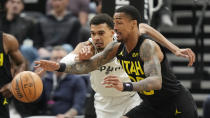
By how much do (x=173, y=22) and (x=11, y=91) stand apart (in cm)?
396

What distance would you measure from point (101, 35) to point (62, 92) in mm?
2440

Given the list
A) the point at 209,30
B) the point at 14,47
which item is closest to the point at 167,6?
the point at 209,30

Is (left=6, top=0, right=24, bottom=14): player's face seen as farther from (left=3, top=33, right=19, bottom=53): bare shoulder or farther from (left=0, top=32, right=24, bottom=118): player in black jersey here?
(left=3, top=33, right=19, bottom=53): bare shoulder

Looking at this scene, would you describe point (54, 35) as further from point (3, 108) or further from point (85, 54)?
point (85, 54)

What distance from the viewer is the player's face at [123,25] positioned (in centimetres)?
562

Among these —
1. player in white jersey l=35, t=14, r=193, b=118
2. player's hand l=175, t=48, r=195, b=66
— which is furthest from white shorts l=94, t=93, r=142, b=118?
player's hand l=175, t=48, r=195, b=66

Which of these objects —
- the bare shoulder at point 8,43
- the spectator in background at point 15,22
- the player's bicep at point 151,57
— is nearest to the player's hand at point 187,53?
the player's bicep at point 151,57

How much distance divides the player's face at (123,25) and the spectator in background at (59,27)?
14.1 feet

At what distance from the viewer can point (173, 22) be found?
9.47m

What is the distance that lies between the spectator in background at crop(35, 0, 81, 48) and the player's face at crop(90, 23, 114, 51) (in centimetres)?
354

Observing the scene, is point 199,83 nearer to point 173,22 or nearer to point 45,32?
point 173,22

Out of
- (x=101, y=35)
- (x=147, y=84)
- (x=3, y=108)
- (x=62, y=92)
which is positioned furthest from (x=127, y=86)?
(x=62, y=92)

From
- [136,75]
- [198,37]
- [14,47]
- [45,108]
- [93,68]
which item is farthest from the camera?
[198,37]

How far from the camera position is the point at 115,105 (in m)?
6.79
